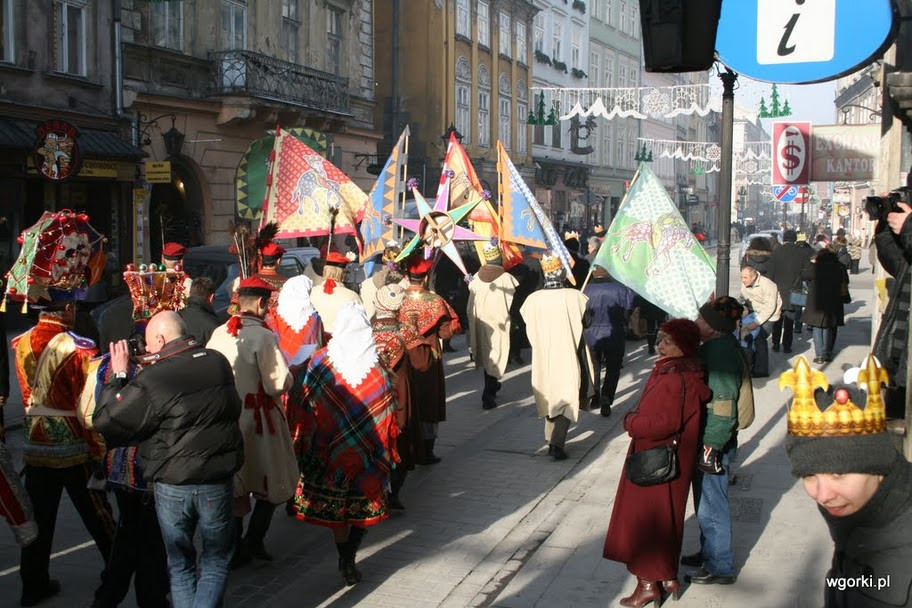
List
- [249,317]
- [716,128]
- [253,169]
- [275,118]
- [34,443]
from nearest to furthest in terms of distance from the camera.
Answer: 1. [34,443]
2. [249,317]
3. [253,169]
4. [275,118]
5. [716,128]

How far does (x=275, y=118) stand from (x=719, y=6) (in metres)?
21.8

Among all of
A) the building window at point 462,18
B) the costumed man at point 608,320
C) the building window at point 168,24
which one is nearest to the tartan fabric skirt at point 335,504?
the costumed man at point 608,320

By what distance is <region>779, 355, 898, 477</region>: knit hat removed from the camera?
8.87 ft

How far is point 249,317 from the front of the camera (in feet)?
19.5

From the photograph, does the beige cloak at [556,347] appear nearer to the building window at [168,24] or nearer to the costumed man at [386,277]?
the costumed man at [386,277]

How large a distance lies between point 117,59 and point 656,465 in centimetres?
1714

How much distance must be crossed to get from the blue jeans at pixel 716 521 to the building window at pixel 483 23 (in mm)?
34870

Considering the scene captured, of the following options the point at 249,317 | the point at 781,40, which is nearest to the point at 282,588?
the point at 249,317

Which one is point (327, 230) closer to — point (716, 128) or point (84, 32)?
point (84, 32)

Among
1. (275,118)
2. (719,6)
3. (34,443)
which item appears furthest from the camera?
(275,118)

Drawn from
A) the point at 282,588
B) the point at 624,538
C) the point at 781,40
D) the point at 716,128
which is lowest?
the point at 282,588

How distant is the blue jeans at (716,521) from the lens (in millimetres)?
5934

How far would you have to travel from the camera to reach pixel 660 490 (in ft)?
18.0

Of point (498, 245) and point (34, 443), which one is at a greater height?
point (498, 245)
